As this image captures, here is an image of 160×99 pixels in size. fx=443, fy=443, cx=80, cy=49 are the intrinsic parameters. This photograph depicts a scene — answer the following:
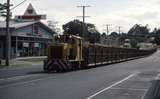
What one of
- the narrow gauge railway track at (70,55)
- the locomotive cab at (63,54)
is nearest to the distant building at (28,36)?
the narrow gauge railway track at (70,55)

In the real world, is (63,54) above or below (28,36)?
below

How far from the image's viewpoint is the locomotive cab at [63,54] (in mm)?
35688

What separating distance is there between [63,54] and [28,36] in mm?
44611

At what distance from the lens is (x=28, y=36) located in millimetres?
79875

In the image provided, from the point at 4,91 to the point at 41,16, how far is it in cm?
7281

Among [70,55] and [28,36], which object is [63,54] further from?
[28,36]

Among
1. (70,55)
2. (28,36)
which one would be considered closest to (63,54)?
(70,55)

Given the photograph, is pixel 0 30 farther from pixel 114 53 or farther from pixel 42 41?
pixel 114 53

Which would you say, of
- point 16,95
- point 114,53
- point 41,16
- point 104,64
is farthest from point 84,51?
point 41,16

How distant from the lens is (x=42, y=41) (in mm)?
86500

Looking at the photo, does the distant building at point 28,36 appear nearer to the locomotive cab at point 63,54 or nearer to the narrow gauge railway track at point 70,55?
the narrow gauge railway track at point 70,55

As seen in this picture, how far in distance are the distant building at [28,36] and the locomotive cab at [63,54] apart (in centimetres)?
3614

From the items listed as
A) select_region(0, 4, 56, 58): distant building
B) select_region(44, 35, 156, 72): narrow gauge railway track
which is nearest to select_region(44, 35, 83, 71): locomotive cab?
select_region(44, 35, 156, 72): narrow gauge railway track

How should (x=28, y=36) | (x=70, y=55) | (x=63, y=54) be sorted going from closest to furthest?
(x=63, y=54), (x=70, y=55), (x=28, y=36)
